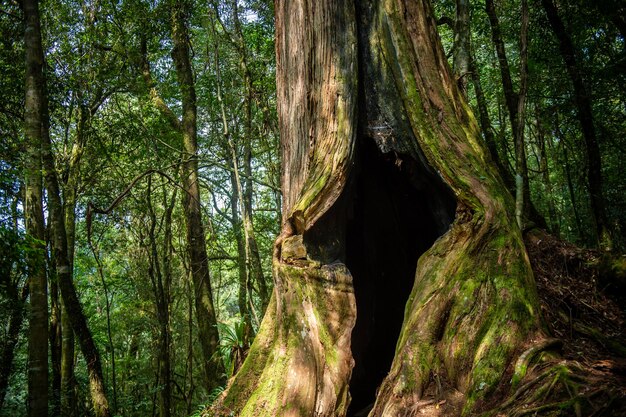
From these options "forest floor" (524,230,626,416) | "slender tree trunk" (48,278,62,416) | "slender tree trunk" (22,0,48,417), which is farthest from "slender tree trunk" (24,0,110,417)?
"forest floor" (524,230,626,416)

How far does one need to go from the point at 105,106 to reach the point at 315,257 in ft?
29.8

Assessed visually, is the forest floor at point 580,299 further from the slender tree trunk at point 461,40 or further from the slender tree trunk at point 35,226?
the slender tree trunk at point 35,226

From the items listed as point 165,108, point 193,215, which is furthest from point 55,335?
point 165,108

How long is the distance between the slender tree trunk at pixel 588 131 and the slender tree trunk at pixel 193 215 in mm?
7213

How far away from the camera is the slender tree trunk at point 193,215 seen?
922 centimetres

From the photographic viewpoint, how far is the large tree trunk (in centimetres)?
293

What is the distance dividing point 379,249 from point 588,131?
5.79 metres

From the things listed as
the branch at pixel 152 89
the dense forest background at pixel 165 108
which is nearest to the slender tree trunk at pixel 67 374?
the dense forest background at pixel 165 108

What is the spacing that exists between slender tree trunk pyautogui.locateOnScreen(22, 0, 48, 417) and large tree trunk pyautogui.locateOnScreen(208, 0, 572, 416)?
419 centimetres

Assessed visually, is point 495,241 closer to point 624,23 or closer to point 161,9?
point 624,23

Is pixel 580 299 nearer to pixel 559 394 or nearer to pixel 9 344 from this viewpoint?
pixel 559 394

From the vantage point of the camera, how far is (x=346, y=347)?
350 centimetres

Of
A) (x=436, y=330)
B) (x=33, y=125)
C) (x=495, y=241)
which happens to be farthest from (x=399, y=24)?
(x=33, y=125)

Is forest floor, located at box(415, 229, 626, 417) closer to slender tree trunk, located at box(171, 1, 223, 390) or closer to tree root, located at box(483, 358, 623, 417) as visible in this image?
tree root, located at box(483, 358, 623, 417)
